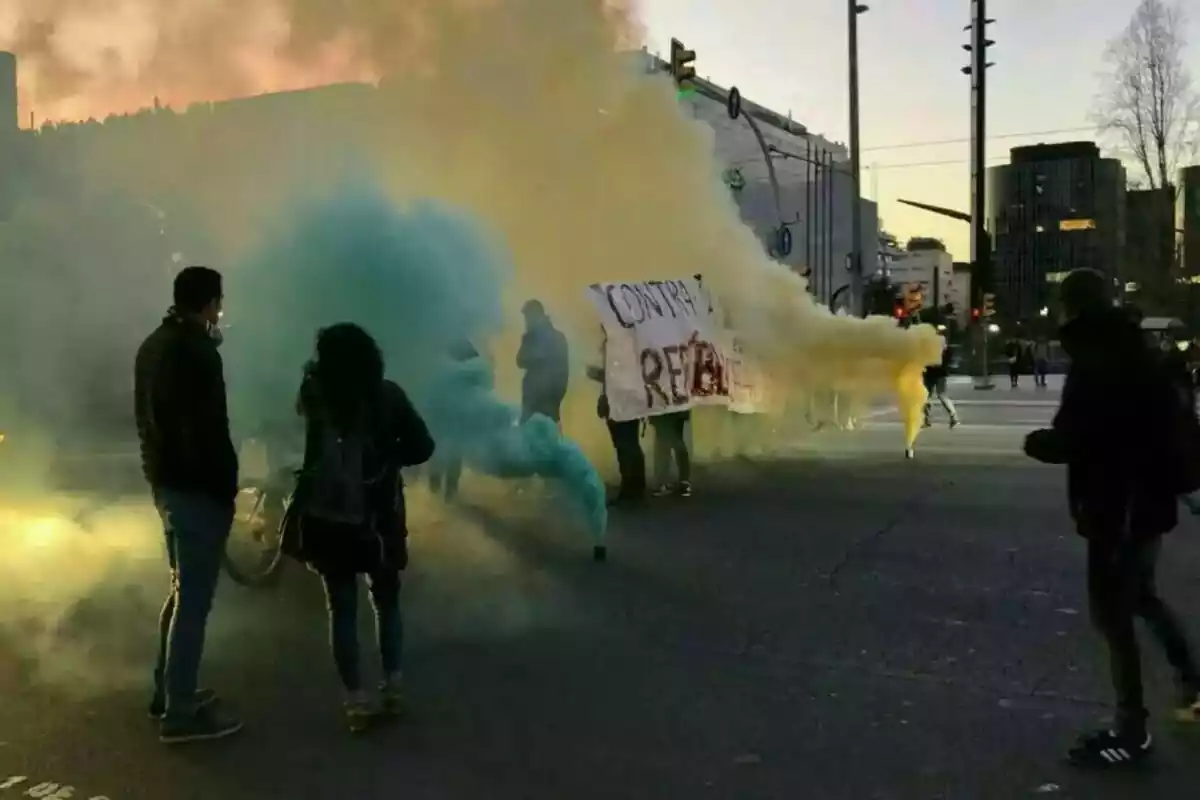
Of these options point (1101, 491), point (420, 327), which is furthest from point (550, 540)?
point (1101, 491)

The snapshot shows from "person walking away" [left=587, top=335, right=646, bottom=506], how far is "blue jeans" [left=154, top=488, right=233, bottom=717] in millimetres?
5734

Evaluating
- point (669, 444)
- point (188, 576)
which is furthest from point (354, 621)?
point (669, 444)

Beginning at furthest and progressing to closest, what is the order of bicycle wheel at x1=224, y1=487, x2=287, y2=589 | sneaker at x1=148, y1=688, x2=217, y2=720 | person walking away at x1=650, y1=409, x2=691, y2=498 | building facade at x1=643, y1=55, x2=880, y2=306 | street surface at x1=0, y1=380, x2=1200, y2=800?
building facade at x1=643, y1=55, x2=880, y2=306 → person walking away at x1=650, y1=409, x2=691, y2=498 → bicycle wheel at x1=224, y1=487, x2=287, y2=589 → sneaker at x1=148, y1=688, x2=217, y2=720 → street surface at x1=0, y1=380, x2=1200, y2=800

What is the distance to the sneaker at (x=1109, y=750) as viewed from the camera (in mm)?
4020

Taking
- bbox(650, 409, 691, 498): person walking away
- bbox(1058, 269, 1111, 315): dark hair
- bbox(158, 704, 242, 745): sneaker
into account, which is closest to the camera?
bbox(1058, 269, 1111, 315): dark hair

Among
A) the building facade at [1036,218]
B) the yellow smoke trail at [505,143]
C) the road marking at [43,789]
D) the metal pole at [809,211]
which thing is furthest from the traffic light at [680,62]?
the building facade at [1036,218]

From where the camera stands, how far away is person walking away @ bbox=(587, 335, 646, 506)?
10.1 m

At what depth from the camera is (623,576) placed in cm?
718

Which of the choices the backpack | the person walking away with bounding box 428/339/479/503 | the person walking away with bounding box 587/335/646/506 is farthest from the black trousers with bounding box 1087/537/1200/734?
the person walking away with bounding box 587/335/646/506

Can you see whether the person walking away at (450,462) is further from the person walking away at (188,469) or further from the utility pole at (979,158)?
the utility pole at (979,158)

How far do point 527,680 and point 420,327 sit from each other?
3026mm

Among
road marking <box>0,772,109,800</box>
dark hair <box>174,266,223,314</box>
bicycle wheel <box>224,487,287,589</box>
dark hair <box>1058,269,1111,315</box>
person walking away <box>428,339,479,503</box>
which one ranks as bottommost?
road marking <box>0,772,109,800</box>

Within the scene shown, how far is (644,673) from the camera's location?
5.19 m

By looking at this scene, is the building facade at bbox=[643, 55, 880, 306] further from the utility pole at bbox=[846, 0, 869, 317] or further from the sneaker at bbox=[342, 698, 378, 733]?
the sneaker at bbox=[342, 698, 378, 733]
